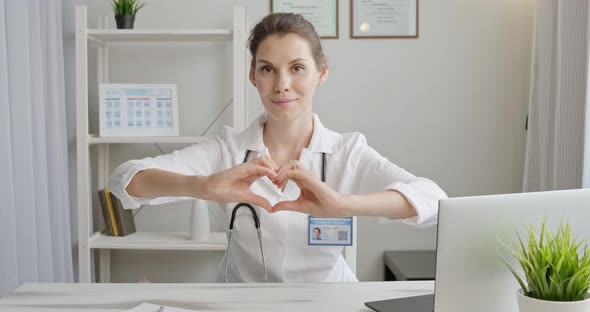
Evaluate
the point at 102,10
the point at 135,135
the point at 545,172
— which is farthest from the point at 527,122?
the point at 102,10

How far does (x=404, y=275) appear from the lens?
275cm

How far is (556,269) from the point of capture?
3.64 feet

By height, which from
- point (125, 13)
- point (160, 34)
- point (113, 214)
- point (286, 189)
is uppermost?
point (125, 13)

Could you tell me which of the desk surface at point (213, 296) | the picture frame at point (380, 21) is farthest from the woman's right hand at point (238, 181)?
the picture frame at point (380, 21)

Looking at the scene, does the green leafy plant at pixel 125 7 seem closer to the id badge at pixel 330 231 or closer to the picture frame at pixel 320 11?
the picture frame at pixel 320 11

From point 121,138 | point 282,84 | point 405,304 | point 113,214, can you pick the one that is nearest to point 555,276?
point 405,304

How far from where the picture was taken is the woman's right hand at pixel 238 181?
1504 millimetres

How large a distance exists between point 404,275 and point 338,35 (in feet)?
3.98

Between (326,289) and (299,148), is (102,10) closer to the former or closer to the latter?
(299,148)

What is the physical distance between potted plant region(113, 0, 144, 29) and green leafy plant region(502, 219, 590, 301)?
229cm

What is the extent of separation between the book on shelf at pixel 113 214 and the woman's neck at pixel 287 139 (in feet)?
4.12

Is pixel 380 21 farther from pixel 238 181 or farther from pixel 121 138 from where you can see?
pixel 238 181

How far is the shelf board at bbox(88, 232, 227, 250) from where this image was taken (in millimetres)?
2895

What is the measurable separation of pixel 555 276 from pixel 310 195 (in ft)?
2.07
